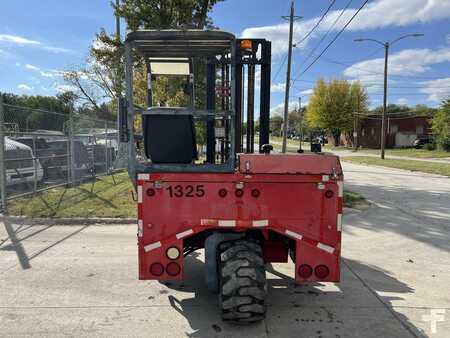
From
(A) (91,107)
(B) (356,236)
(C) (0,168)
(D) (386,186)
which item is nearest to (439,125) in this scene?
(D) (386,186)

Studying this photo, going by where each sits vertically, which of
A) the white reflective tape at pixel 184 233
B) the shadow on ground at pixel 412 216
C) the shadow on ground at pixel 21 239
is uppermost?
the white reflective tape at pixel 184 233

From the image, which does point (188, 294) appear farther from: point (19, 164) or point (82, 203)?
point (19, 164)

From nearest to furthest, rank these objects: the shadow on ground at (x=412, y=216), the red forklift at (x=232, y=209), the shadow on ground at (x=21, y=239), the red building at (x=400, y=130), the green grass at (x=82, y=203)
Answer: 1. the red forklift at (x=232, y=209)
2. the shadow on ground at (x=21, y=239)
3. the shadow on ground at (x=412, y=216)
4. the green grass at (x=82, y=203)
5. the red building at (x=400, y=130)

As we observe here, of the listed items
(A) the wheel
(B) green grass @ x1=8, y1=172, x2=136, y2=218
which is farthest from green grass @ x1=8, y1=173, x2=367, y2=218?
(A) the wheel

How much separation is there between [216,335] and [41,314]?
5.87ft

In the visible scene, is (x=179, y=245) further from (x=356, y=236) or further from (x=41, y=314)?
(x=356, y=236)

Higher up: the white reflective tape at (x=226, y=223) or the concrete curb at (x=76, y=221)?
the white reflective tape at (x=226, y=223)

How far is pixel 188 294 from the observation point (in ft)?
14.9

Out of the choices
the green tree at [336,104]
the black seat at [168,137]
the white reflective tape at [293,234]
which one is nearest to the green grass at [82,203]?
the black seat at [168,137]

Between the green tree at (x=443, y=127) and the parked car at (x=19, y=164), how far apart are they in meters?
39.2

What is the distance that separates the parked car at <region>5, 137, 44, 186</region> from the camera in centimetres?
1006

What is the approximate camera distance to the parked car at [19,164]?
33.0ft

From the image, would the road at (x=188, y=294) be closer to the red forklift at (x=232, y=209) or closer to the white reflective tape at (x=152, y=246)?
the red forklift at (x=232, y=209)

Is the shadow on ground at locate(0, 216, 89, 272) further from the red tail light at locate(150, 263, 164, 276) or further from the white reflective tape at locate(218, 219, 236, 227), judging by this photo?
the white reflective tape at locate(218, 219, 236, 227)
